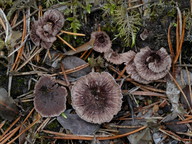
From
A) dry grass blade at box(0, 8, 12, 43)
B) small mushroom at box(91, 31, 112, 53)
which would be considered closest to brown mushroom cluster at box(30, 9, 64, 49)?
dry grass blade at box(0, 8, 12, 43)

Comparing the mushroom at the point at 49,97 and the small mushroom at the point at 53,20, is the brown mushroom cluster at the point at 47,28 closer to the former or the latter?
the small mushroom at the point at 53,20

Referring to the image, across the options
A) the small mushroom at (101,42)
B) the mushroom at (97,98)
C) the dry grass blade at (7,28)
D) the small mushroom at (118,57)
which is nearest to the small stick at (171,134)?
the mushroom at (97,98)

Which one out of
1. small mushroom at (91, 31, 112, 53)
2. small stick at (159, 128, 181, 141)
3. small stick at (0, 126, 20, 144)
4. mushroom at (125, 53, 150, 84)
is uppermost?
small mushroom at (91, 31, 112, 53)

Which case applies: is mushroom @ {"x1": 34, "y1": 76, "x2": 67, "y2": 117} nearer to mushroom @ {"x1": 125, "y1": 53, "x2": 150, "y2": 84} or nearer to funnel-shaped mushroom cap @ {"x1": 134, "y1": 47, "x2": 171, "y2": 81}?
mushroom @ {"x1": 125, "y1": 53, "x2": 150, "y2": 84}

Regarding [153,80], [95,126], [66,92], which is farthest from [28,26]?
[153,80]

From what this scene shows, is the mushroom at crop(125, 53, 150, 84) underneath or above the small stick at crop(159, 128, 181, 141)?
above
